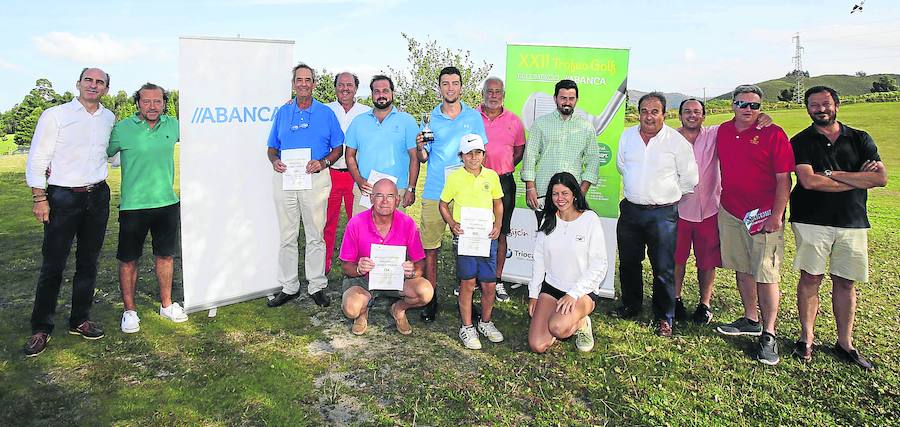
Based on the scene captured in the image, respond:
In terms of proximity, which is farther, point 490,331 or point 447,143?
point 447,143

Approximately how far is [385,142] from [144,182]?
7.24 feet

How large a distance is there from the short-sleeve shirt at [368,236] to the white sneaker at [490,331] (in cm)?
96

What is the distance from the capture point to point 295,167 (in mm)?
5496

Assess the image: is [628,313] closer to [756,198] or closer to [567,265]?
[567,265]

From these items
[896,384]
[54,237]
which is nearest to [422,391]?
[54,237]

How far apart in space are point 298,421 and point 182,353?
1.64 meters

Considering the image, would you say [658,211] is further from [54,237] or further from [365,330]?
[54,237]

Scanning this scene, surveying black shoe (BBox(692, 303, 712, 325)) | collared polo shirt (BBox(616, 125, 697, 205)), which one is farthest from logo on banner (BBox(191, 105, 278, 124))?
black shoe (BBox(692, 303, 712, 325))

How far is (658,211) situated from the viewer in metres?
5.09

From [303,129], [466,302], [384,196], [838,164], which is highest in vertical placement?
[303,129]

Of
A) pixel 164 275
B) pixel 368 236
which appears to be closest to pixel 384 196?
pixel 368 236

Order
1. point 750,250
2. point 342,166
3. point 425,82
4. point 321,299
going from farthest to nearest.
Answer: point 425,82 < point 342,166 < point 321,299 < point 750,250

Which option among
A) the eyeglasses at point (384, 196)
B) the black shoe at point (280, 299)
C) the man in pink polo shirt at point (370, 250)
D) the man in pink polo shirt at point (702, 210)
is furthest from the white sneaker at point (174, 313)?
the man in pink polo shirt at point (702, 210)

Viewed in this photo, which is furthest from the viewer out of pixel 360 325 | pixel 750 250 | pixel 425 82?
pixel 425 82
